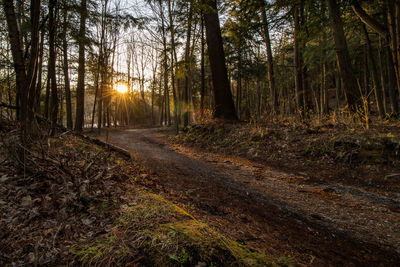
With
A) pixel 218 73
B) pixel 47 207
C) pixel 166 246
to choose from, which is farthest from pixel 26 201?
pixel 218 73

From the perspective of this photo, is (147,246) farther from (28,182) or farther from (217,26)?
(217,26)

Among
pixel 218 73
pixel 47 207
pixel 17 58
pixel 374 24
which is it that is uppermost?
pixel 374 24

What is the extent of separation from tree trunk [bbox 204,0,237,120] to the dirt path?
485cm

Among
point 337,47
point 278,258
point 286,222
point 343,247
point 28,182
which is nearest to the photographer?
point 278,258

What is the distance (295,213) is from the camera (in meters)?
2.42

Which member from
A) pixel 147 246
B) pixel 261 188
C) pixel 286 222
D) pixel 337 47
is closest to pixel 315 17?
pixel 337 47

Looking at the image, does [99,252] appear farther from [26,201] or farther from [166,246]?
[26,201]

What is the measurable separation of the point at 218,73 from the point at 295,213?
738 cm

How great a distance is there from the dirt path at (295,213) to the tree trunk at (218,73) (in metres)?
4.85

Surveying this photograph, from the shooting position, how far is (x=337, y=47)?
558 centimetres

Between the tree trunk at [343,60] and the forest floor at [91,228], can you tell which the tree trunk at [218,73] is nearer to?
the tree trunk at [343,60]

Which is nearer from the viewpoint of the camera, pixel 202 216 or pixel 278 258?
pixel 278 258

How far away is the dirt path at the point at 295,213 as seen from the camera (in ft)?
5.65

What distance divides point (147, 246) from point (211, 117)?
769 cm
